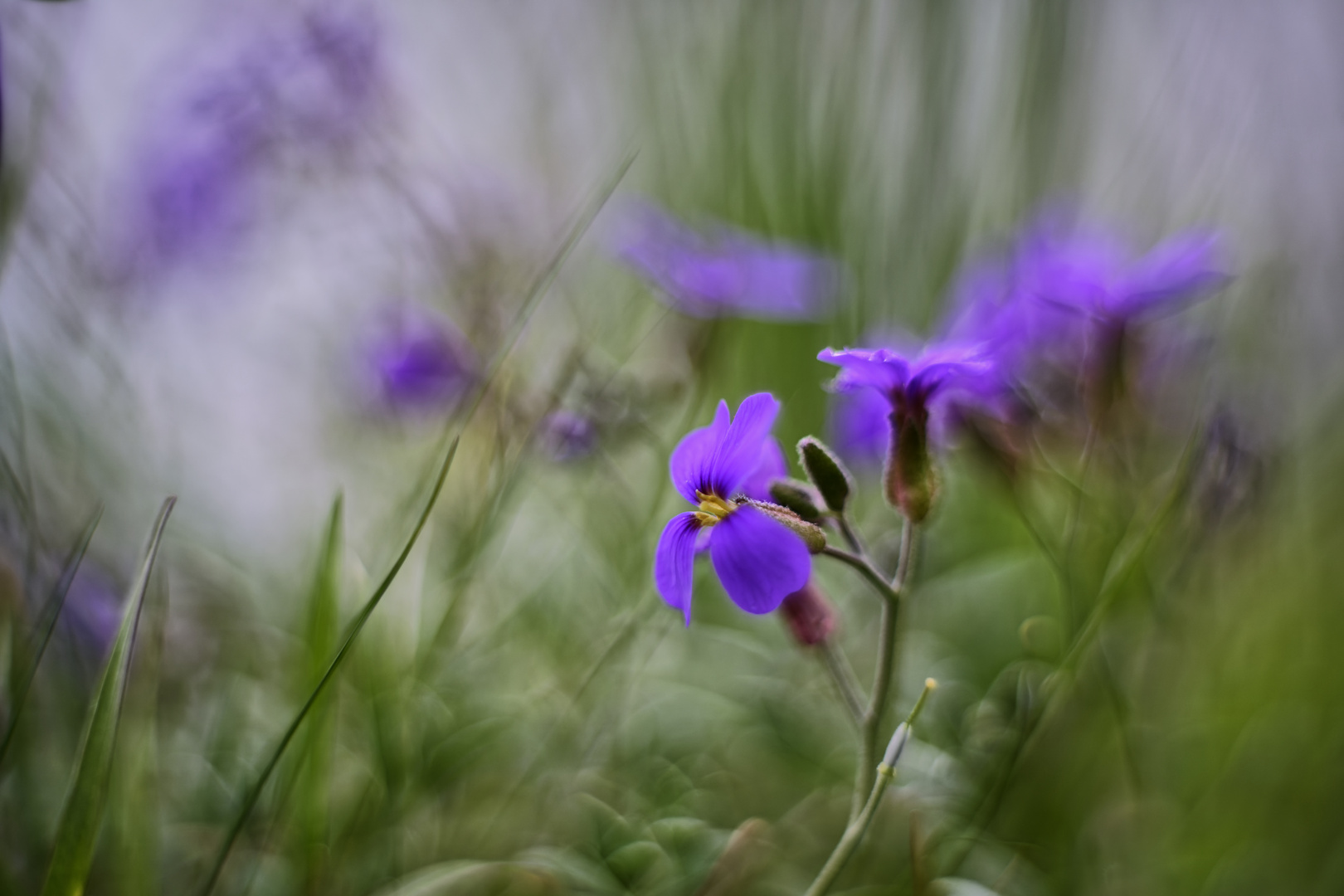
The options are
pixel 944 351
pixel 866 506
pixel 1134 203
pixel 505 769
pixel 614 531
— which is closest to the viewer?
pixel 944 351

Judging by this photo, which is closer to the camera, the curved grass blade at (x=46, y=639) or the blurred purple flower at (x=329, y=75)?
the curved grass blade at (x=46, y=639)

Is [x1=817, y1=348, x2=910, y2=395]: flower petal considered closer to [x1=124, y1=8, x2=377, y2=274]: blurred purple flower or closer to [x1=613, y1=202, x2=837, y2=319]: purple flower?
[x1=613, y1=202, x2=837, y2=319]: purple flower

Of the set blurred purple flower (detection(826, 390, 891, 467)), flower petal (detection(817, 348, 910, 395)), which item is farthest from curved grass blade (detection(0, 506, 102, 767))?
blurred purple flower (detection(826, 390, 891, 467))

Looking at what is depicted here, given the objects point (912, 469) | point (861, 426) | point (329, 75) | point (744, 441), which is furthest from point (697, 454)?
point (329, 75)

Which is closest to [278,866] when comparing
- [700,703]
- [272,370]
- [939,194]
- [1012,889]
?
[700,703]

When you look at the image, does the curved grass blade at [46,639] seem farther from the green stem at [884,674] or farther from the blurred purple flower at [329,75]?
the blurred purple flower at [329,75]

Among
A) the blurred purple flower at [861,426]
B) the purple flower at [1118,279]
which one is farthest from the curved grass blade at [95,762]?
the purple flower at [1118,279]

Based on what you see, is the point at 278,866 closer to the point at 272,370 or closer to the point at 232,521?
the point at 232,521
